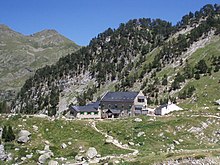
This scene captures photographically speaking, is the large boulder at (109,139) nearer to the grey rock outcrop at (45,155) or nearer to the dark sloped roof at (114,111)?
the grey rock outcrop at (45,155)

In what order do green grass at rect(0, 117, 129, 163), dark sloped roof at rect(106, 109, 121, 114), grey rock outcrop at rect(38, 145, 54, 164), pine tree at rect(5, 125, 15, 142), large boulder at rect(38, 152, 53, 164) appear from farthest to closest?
dark sloped roof at rect(106, 109, 121, 114) → pine tree at rect(5, 125, 15, 142) → green grass at rect(0, 117, 129, 163) → grey rock outcrop at rect(38, 145, 54, 164) → large boulder at rect(38, 152, 53, 164)

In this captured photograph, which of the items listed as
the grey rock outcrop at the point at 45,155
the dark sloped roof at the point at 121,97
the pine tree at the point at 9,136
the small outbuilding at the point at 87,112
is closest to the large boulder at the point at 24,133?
the pine tree at the point at 9,136

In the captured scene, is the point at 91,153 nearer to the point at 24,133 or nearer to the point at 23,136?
the point at 23,136

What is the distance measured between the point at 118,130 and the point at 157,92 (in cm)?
7421

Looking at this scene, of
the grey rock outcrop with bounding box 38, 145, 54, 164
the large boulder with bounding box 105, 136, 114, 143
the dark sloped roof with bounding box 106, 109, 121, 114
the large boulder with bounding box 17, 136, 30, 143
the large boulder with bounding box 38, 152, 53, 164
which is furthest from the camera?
the dark sloped roof with bounding box 106, 109, 121, 114

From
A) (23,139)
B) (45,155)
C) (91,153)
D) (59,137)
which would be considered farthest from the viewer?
(59,137)

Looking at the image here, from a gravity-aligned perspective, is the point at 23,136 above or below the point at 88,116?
below

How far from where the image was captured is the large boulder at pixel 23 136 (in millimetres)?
62719

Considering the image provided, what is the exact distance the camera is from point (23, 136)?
63531mm

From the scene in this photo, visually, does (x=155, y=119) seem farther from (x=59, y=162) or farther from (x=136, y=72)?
(x=136, y=72)

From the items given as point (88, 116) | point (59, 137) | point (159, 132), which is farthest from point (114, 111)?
point (59, 137)

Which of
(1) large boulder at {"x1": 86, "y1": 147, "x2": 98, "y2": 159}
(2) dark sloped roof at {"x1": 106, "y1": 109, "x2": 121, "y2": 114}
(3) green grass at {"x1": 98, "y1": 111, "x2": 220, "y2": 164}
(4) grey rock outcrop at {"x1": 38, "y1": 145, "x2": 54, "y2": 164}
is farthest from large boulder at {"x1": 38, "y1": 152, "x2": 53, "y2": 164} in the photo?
(2) dark sloped roof at {"x1": 106, "y1": 109, "x2": 121, "y2": 114}

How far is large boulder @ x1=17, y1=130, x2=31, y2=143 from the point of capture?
6272 centimetres

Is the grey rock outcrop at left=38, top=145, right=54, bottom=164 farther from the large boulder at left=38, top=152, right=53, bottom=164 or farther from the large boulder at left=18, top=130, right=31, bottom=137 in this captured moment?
the large boulder at left=18, top=130, right=31, bottom=137
